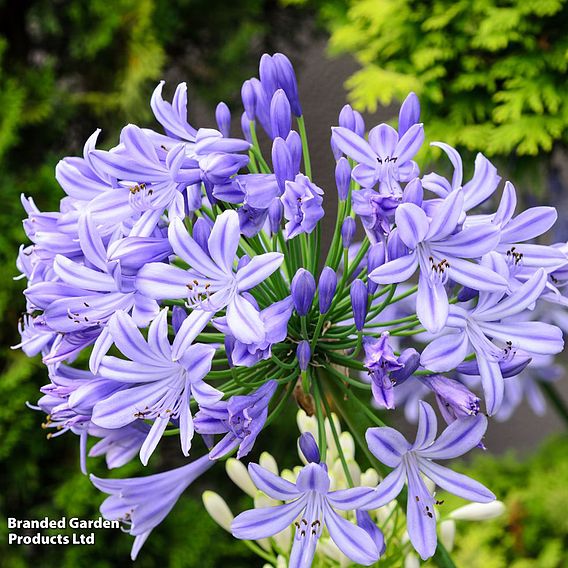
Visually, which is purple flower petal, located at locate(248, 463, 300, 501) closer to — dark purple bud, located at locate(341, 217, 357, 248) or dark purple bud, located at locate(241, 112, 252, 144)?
dark purple bud, located at locate(341, 217, 357, 248)

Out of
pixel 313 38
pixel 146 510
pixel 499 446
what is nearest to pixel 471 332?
pixel 146 510

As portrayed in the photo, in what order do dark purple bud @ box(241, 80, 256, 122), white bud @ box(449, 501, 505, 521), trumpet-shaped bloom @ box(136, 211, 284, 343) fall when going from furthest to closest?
1. white bud @ box(449, 501, 505, 521)
2. dark purple bud @ box(241, 80, 256, 122)
3. trumpet-shaped bloom @ box(136, 211, 284, 343)

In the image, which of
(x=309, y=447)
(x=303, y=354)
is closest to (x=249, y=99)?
(x=303, y=354)

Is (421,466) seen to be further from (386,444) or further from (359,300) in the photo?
(359,300)

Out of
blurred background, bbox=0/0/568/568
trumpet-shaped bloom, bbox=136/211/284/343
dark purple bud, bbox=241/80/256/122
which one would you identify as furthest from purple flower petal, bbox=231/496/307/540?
blurred background, bbox=0/0/568/568

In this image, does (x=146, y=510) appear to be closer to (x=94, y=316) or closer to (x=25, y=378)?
(x=94, y=316)

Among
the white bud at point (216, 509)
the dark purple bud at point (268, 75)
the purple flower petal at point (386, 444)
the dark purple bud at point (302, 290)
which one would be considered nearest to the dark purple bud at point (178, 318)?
the dark purple bud at point (302, 290)
